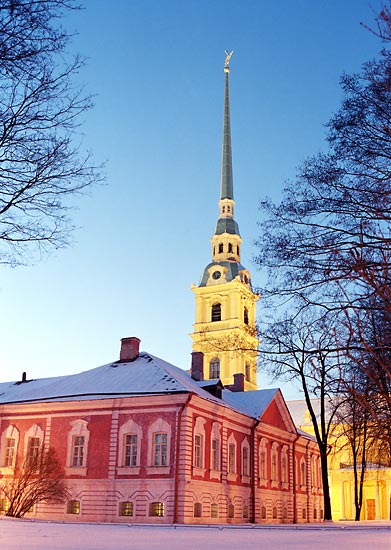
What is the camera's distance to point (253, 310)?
3295 inches

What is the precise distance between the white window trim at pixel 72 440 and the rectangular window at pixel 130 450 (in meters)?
2.15

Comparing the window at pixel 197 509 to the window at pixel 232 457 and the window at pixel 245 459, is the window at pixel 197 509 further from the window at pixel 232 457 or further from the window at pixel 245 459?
the window at pixel 245 459

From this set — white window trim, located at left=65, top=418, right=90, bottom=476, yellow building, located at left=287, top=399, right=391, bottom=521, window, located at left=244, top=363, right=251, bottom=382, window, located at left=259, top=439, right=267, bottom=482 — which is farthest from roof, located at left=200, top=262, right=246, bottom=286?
white window trim, located at left=65, top=418, right=90, bottom=476

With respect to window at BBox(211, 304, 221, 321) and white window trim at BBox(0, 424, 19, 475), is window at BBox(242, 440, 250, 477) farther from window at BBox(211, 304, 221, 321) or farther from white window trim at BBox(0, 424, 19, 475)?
window at BBox(211, 304, 221, 321)

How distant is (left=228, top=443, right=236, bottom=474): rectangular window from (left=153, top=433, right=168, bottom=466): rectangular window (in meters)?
6.25

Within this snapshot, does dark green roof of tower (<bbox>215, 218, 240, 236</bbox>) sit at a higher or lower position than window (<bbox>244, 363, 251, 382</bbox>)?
higher

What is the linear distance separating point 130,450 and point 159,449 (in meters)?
1.59

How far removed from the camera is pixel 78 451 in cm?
3294

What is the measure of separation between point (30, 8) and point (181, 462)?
79.6 feet

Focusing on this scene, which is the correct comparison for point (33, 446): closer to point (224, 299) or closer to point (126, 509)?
point (126, 509)

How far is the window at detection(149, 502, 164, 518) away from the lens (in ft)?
97.8

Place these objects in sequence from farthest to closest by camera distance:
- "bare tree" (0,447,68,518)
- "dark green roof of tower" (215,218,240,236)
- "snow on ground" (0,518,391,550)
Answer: "dark green roof of tower" (215,218,240,236)
"bare tree" (0,447,68,518)
"snow on ground" (0,518,391,550)

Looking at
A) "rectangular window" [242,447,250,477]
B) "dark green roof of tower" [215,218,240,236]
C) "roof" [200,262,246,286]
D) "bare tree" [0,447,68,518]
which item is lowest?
"bare tree" [0,447,68,518]

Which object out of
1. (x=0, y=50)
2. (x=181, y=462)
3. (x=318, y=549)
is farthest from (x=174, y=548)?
(x=181, y=462)
